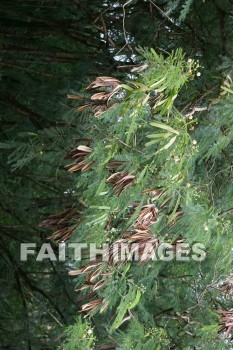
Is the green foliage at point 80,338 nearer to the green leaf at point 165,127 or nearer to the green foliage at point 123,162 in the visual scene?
the green foliage at point 123,162

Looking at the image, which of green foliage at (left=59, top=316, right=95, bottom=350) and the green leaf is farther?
green foliage at (left=59, top=316, right=95, bottom=350)

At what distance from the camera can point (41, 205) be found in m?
4.06

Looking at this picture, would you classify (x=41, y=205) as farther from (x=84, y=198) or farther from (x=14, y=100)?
(x=84, y=198)

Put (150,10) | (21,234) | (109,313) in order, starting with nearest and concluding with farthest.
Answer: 1. (150,10)
2. (109,313)
3. (21,234)

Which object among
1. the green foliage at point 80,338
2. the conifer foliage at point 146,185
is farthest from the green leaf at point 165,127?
the green foliage at point 80,338

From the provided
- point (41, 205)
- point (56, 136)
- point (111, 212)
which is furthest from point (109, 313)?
point (111, 212)

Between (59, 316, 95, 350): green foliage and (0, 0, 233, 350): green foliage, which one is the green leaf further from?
(59, 316, 95, 350): green foliage

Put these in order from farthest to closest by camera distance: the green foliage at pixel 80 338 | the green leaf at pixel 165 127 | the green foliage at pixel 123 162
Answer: the green foliage at pixel 80 338, the green foliage at pixel 123 162, the green leaf at pixel 165 127

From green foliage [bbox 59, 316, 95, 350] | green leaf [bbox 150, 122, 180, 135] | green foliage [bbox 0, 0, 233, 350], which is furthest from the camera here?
green foliage [bbox 59, 316, 95, 350]

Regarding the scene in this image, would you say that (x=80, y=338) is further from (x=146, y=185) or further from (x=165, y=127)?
(x=165, y=127)

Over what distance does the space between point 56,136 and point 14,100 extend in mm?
1013

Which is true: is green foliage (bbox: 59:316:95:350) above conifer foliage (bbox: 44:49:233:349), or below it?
below

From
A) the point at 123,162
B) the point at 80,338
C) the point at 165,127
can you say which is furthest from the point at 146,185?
→ the point at 80,338

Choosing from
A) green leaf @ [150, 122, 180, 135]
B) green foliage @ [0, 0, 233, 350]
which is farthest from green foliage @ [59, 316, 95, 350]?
green leaf @ [150, 122, 180, 135]
